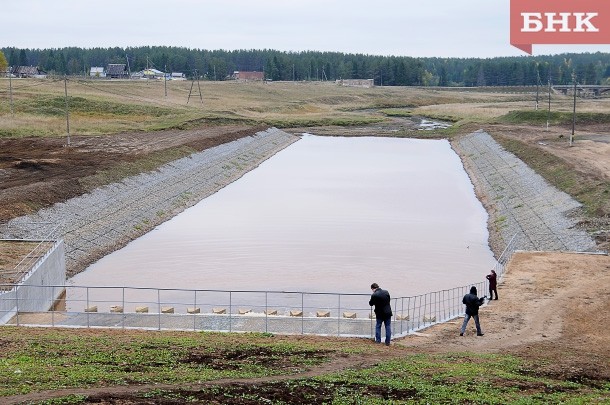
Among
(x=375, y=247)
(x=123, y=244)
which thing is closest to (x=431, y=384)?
(x=375, y=247)

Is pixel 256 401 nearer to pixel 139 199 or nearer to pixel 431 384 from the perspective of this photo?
pixel 431 384

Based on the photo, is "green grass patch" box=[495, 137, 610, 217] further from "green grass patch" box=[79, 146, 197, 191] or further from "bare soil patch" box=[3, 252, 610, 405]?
"green grass patch" box=[79, 146, 197, 191]

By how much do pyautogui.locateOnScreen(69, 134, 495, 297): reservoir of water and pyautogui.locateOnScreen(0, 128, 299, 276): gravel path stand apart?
1052mm

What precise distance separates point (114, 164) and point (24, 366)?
48702mm

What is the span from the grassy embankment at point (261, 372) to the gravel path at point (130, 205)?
1908 centimetres

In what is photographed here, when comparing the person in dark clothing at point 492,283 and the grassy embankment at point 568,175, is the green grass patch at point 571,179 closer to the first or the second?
the grassy embankment at point 568,175

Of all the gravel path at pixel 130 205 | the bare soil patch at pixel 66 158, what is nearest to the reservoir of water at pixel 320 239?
the gravel path at pixel 130 205

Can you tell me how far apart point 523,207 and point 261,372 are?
1618 inches

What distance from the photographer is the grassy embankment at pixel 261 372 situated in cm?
1766

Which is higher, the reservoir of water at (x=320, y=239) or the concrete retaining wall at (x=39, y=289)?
the concrete retaining wall at (x=39, y=289)

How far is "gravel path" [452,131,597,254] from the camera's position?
151ft

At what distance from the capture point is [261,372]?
65.6ft

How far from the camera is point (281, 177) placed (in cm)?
8069

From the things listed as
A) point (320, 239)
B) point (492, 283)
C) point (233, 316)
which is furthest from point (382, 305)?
point (320, 239)
